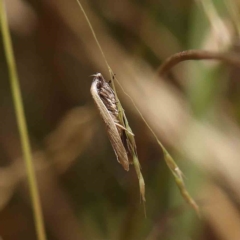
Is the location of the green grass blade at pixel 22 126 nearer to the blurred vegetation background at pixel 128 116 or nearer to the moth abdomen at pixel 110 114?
the moth abdomen at pixel 110 114

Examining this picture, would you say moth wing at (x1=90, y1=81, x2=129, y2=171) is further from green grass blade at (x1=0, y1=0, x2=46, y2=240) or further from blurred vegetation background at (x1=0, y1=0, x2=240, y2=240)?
blurred vegetation background at (x1=0, y1=0, x2=240, y2=240)

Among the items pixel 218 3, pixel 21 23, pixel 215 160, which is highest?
pixel 21 23

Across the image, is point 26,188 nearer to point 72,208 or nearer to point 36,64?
point 72,208

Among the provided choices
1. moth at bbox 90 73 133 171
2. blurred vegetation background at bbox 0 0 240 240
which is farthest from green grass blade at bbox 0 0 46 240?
blurred vegetation background at bbox 0 0 240 240

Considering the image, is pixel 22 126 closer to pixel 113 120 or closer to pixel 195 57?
pixel 113 120

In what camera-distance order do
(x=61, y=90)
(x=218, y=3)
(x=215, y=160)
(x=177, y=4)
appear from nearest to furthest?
(x=218, y=3)
(x=215, y=160)
(x=177, y=4)
(x=61, y=90)

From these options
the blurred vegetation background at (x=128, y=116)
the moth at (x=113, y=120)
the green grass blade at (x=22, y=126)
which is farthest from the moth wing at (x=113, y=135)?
the blurred vegetation background at (x=128, y=116)

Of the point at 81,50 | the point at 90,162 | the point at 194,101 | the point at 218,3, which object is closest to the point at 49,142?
the point at 90,162

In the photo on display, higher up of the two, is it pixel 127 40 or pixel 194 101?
pixel 127 40
